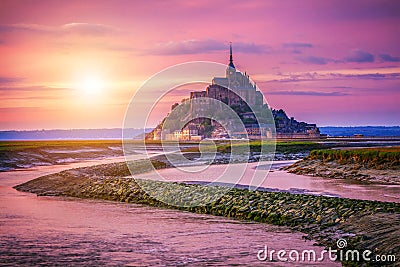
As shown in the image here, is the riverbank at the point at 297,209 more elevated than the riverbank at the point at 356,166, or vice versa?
the riverbank at the point at 356,166

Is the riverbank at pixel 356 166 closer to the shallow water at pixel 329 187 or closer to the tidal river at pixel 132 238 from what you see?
the shallow water at pixel 329 187

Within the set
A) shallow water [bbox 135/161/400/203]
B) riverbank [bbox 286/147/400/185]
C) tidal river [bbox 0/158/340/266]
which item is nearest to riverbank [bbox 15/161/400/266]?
tidal river [bbox 0/158/340/266]

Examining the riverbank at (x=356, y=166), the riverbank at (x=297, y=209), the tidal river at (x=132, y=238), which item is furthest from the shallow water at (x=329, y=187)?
the tidal river at (x=132, y=238)

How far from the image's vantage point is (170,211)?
27484mm

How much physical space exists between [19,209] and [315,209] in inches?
589

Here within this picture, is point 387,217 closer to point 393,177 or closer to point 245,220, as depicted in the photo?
point 245,220

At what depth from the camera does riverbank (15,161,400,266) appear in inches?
707

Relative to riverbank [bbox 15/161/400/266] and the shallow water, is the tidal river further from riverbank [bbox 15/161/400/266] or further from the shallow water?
the shallow water

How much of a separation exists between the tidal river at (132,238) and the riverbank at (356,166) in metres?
20.3

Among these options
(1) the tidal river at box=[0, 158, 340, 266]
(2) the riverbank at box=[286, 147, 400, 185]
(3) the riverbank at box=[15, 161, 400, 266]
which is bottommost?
(1) the tidal river at box=[0, 158, 340, 266]

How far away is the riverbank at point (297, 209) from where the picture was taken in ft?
59.0

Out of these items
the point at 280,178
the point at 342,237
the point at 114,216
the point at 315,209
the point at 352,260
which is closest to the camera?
the point at 352,260

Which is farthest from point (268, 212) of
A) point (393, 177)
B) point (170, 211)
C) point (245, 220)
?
point (393, 177)

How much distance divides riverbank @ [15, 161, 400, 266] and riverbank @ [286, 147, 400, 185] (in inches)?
628
